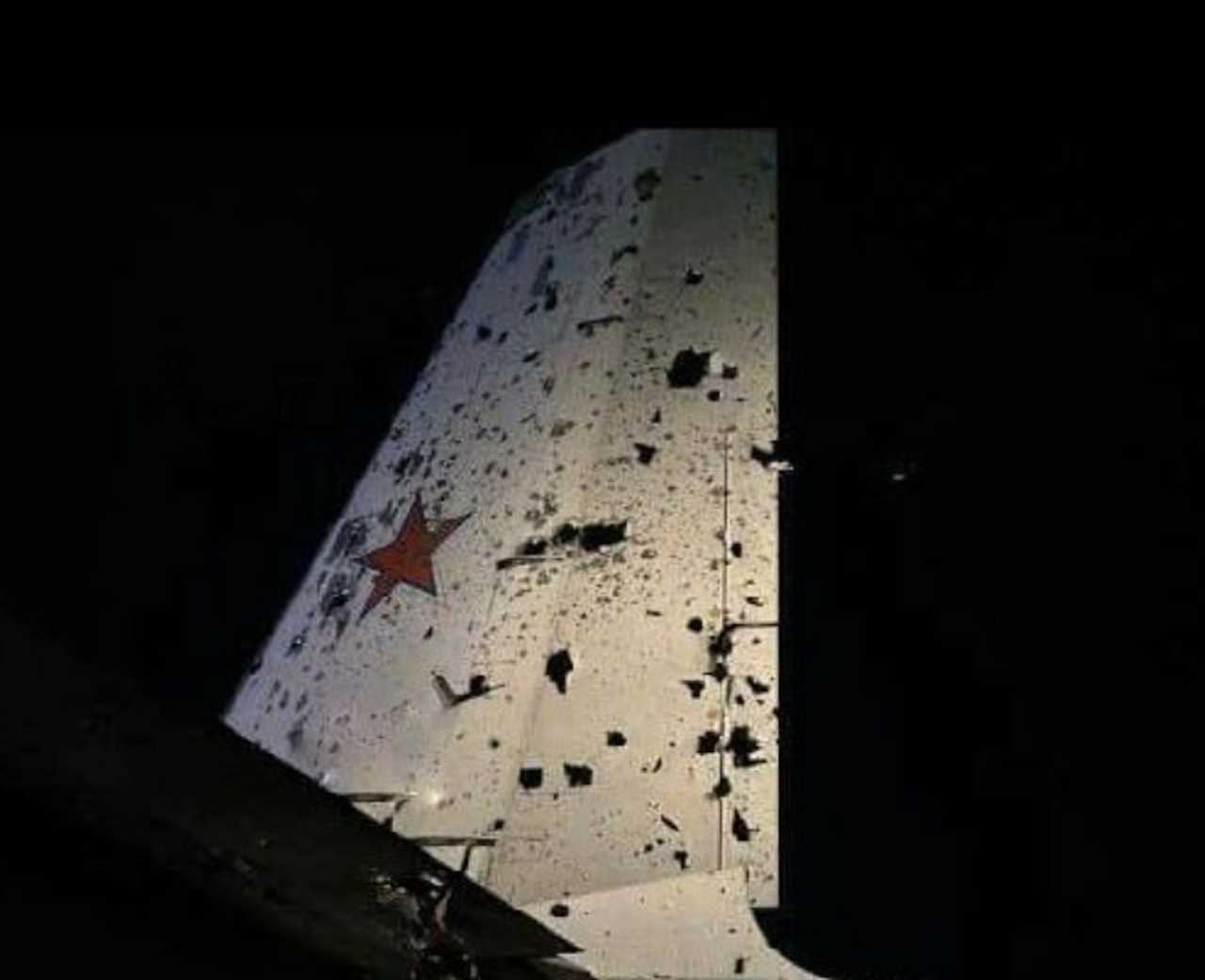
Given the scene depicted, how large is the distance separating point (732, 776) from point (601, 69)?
29.2 inches

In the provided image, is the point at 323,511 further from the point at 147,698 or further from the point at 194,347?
the point at 147,698

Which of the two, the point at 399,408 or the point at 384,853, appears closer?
the point at 384,853

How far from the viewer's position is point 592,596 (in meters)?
1.21

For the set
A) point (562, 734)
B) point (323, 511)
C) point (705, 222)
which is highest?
point (705, 222)

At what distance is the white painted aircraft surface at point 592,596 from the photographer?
108 cm

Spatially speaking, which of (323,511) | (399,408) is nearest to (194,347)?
→ (323,511)

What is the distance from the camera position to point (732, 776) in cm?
109

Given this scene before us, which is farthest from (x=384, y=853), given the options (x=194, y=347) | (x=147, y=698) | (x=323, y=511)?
(x=194, y=347)

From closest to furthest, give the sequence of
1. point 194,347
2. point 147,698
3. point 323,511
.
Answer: point 147,698, point 323,511, point 194,347

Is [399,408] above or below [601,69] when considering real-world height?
above

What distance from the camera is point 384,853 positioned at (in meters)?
0.61

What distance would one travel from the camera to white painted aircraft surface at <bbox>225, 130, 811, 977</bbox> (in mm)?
1078

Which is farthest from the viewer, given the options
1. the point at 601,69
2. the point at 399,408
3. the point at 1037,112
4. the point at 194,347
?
the point at 194,347

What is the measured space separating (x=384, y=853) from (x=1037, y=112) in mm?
741
